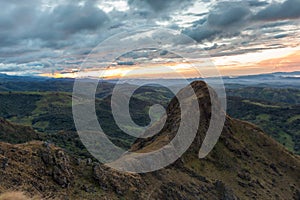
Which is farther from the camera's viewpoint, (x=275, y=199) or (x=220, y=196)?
(x=275, y=199)

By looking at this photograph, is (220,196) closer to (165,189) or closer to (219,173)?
(219,173)

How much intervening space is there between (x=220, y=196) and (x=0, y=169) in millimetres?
48844

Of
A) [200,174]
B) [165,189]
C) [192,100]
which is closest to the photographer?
[165,189]

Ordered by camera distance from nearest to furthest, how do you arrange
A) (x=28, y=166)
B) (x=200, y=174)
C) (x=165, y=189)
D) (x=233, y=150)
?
(x=28, y=166), (x=165, y=189), (x=200, y=174), (x=233, y=150)

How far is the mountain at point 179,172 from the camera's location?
4544cm

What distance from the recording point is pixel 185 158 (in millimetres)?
80750

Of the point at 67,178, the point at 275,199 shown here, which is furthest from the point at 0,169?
the point at 275,199

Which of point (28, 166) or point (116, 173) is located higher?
point (28, 166)

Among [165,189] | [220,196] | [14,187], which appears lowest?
[220,196]

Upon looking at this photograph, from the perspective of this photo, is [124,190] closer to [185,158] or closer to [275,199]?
[185,158]

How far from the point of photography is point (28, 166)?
4569cm

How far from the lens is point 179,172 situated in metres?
72.7

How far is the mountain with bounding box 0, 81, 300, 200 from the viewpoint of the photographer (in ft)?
149

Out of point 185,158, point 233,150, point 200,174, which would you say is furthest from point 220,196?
point 233,150
